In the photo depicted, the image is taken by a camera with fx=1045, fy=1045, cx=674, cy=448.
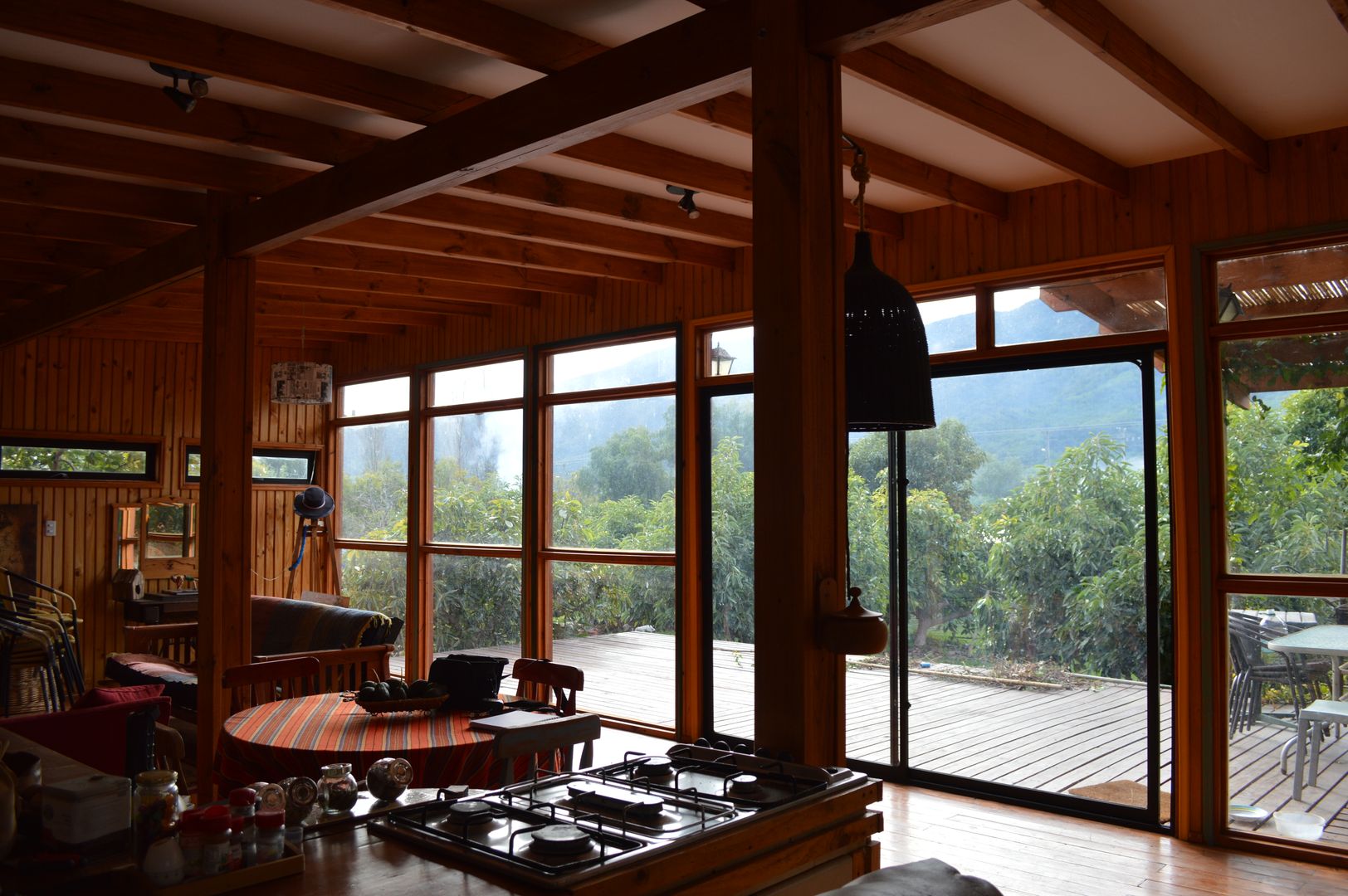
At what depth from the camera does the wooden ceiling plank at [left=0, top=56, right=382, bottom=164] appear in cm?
384

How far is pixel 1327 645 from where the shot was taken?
15.3 ft

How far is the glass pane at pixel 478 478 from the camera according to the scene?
8383mm

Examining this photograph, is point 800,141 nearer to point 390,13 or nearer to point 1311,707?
point 390,13

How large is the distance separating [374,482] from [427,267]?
349 centimetres

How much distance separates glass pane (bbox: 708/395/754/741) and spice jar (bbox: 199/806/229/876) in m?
5.02

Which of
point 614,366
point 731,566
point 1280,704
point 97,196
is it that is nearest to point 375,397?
point 614,366

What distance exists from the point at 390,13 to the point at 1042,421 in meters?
3.90

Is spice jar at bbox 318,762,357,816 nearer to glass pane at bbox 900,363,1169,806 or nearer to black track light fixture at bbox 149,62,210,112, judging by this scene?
black track light fixture at bbox 149,62,210,112

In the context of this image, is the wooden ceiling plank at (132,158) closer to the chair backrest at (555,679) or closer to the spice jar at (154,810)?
the chair backrest at (555,679)

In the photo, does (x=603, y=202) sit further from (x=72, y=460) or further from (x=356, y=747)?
(x=72, y=460)

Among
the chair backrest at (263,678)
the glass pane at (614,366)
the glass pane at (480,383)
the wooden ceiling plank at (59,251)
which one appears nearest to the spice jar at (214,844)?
the chair backrest at (263,678)

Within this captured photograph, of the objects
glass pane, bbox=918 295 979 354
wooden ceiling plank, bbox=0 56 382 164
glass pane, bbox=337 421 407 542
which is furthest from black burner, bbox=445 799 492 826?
glass pane, bbox=337 421 407 542

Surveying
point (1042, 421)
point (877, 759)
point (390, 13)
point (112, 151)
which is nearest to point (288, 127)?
point (112, 151)

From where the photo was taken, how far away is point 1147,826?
16.6ft
